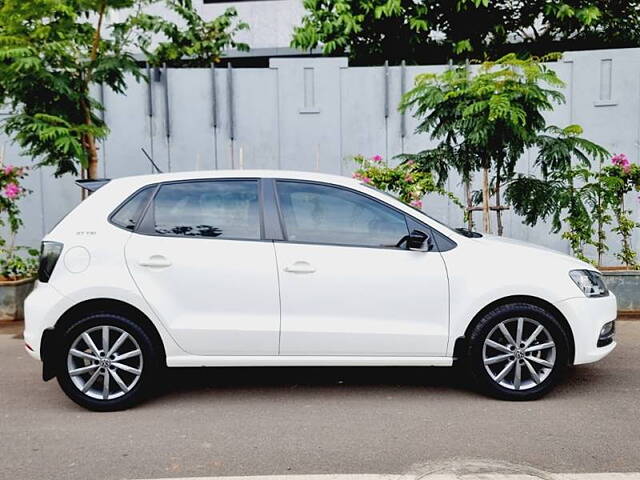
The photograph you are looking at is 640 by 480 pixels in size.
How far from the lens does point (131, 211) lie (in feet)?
17.2

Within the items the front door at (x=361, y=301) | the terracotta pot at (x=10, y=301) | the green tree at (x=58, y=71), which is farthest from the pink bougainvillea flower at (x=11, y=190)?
the front door at (x=361, y=301)

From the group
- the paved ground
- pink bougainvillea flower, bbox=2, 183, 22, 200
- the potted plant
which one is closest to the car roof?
the paved ground

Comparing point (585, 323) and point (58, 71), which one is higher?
point (58, 71)

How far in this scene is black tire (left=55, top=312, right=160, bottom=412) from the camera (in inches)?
198

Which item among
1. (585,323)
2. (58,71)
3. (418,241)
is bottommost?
(585,323)

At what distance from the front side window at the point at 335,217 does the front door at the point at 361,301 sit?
9cm

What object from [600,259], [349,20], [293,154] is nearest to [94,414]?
[293,154]

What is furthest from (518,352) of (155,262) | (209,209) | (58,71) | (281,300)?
(58,71)

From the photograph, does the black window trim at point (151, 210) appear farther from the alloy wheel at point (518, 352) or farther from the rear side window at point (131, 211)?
the alloy wheel at point (518, 352)

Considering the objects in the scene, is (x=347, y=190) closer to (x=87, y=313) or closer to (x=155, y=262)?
(x=155, y=262)

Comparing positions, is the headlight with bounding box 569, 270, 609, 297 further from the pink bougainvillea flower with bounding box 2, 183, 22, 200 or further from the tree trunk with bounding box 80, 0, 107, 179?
the pink bougainvillea flower with bounding box 2, 183, 22, 200

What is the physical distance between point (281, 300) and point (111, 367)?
1.30 m

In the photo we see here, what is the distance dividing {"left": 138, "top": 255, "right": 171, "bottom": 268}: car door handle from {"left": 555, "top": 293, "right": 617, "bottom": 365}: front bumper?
9.30 ft

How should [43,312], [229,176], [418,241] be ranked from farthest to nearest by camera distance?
[229,176]
[418,241]
[43,312]
